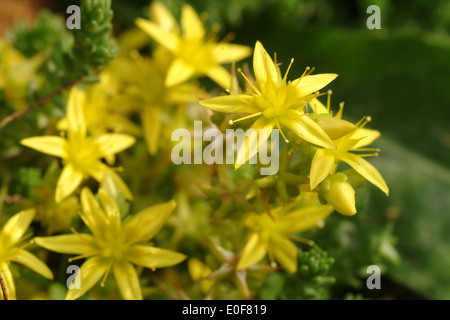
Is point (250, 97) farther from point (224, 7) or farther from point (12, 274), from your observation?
point (224, 7)

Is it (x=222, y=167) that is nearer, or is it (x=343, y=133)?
(x=343, y=133)

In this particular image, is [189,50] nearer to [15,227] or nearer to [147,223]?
[147,223]

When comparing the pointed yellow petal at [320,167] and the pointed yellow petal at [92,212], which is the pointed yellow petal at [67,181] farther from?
the pointed yellow petal at [320,167]

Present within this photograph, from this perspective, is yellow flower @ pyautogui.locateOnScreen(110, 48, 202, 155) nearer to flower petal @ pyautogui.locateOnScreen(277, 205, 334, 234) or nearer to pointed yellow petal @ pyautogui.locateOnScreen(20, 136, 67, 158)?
pointed yellow petal @ pyautogui.locateOnScreen(20, 136, 67, 158)

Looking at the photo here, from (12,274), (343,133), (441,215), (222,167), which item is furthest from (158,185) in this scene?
(441,215)

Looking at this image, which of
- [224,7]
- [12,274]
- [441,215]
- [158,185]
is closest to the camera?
[12,274]

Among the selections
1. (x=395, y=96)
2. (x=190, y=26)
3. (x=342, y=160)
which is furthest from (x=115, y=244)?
(x=395, y=96)

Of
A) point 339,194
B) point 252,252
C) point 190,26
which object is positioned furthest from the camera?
point 190,26
